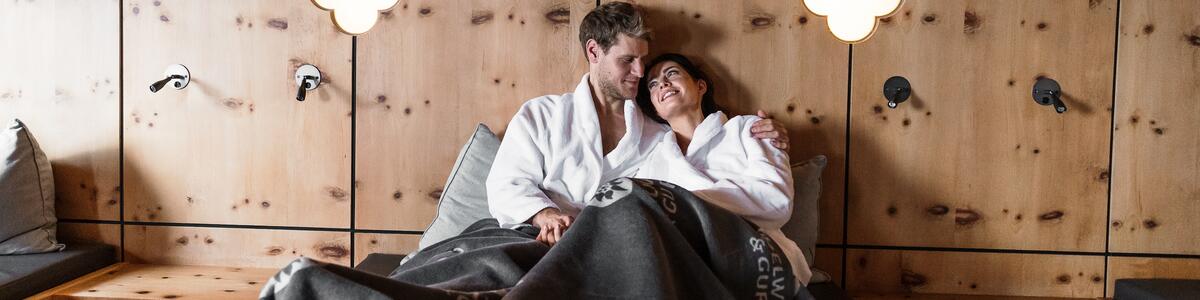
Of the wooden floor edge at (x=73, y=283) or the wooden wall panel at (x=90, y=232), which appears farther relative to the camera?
the wooden wall panel at (x=90, y=232)

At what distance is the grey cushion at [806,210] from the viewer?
2.76 meters

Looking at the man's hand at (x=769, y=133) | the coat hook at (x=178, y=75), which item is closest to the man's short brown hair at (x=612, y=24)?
the man's hand at (x=769, y=133)

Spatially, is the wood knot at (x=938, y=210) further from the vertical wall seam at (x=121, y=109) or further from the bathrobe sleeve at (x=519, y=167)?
the vertical wall seam at (x=121, y=109)

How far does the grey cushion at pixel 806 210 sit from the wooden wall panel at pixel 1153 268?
1.01 metres

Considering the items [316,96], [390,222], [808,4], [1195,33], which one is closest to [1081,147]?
[1195,33]

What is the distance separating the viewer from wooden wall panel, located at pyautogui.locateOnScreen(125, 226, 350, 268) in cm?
309

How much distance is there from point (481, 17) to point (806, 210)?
1.21 m

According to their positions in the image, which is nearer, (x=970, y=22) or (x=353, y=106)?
(x=970, y=22)

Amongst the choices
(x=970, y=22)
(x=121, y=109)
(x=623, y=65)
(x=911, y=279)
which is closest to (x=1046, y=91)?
(x=970, y=22)

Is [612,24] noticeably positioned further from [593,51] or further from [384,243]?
[384,243]

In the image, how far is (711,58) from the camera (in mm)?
2934

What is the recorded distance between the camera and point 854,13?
9.01 ft

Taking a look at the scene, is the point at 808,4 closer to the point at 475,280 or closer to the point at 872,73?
the point at 872,73

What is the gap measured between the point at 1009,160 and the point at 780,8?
2.90 ft
